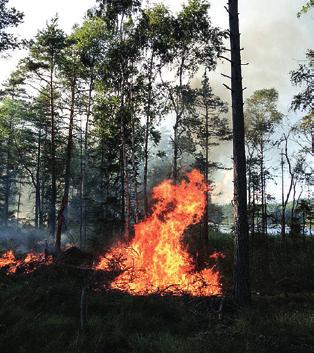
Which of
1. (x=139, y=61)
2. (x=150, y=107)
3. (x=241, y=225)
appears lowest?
(x=241, y=225)

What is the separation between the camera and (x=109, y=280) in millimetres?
12539

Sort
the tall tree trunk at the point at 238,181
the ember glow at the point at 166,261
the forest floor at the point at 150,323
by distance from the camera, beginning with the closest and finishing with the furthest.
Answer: the forest floor at the point at 150,323 < the tall tree trunk at the point at 238,181 < the ember glow at the point at 166,261

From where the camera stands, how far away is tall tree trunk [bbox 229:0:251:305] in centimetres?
886

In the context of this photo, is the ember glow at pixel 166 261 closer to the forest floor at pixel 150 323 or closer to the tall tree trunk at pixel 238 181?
the forest floor at pixel 150 323

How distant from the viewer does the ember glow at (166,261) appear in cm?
1109

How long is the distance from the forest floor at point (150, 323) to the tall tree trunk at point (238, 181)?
0.53m

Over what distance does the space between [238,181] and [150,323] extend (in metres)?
4.13

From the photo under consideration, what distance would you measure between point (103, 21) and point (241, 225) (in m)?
17.2

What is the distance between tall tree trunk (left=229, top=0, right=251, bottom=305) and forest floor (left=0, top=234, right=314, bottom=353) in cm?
53

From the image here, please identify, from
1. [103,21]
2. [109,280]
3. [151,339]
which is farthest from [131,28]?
[151,339]

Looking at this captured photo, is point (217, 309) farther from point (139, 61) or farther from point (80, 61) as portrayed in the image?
point (80, 61)

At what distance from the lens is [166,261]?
12.9 metres

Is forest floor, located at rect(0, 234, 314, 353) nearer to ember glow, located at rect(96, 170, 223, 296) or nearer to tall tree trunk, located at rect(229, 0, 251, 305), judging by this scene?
tall tree trunk, located at rect(229, 0, 251, 305)

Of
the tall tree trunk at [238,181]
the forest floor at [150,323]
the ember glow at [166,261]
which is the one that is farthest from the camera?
the ember glow at [166,261]
